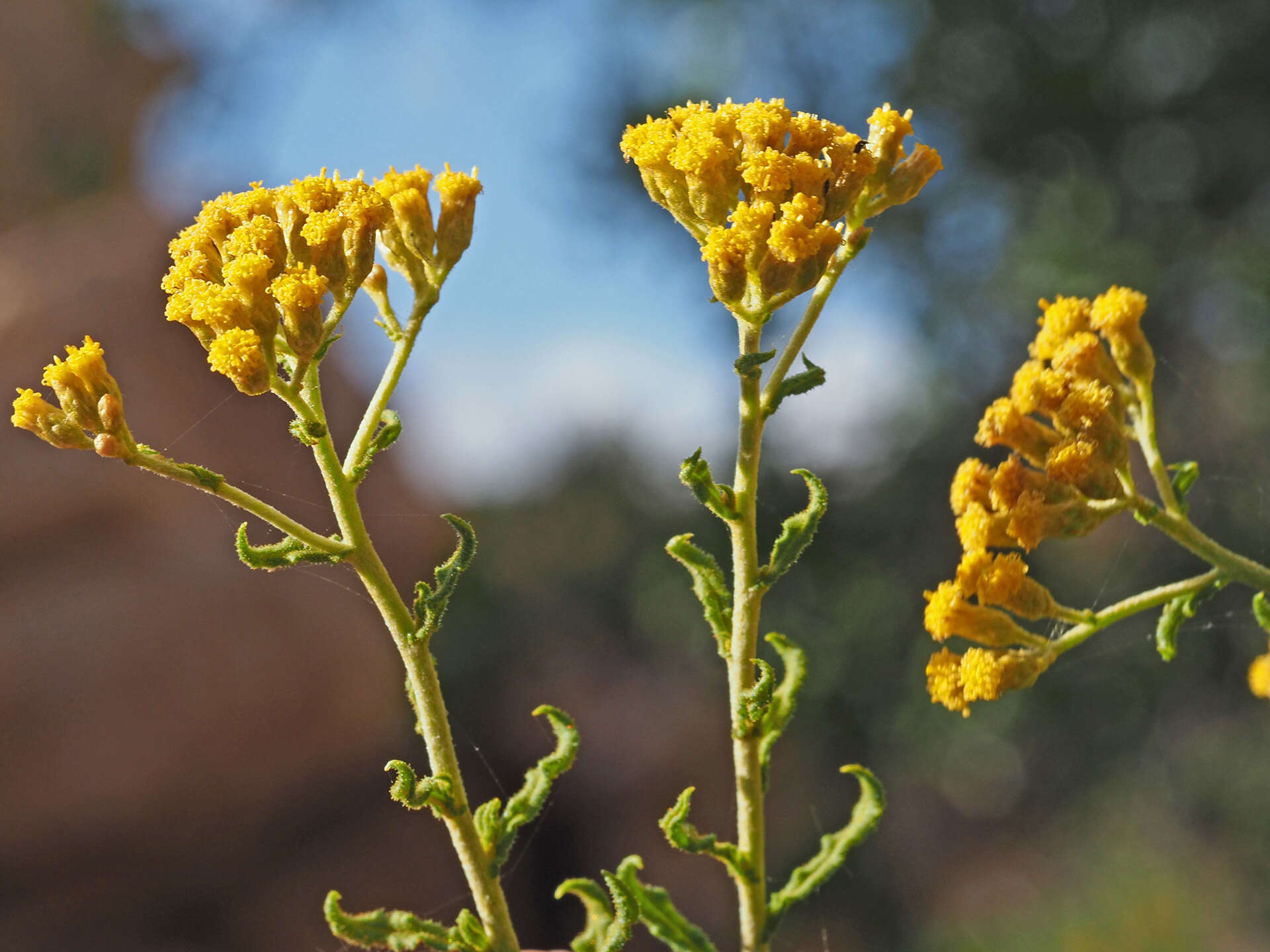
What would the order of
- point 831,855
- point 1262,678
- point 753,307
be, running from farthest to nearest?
point 831,855
point 753,307
point 1262,678

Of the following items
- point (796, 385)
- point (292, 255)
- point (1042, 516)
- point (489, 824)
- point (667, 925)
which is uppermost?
point (292, 255)

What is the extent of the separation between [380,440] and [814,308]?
0.41 meters

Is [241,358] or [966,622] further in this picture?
[966,622]

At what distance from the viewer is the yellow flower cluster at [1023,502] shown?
0.95 m

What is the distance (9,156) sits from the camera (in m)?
10.5

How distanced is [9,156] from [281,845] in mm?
8613

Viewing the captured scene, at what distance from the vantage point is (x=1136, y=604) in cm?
89

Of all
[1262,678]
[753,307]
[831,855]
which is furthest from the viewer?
[831,855]

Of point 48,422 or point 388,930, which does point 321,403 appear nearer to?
point 48,422

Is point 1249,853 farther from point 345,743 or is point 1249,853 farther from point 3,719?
point 3,719

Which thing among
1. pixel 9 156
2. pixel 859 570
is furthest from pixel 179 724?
pixel 9 156

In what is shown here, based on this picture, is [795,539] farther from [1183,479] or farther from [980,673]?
[1183,479]

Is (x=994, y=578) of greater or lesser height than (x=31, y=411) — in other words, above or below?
below

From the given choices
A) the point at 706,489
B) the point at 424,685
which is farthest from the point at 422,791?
the point at 706,489
